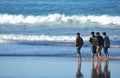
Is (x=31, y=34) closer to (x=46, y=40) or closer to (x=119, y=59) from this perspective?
(x=46, y=40)

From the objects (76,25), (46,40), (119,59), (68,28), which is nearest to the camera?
(119,59)

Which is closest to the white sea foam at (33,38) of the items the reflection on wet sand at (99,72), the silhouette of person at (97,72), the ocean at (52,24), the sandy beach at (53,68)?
the ocean at (52,24)

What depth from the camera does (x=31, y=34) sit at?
122ft

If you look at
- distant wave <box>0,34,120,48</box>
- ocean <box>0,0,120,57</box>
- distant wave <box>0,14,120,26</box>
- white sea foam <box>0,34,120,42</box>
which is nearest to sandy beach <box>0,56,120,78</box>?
ocean <box>0,0,120,57</box>

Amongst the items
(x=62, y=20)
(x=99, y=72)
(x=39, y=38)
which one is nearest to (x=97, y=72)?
(x=99, y=72)

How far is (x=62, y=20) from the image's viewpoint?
158 feet

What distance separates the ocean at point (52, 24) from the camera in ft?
96.6

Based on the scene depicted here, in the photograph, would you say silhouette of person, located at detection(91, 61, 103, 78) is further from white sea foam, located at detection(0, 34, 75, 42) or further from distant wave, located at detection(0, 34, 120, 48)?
white sea foam, located at detection(0, 34, 75, 42)

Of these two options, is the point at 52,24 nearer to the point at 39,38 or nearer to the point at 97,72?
the point at 39,38

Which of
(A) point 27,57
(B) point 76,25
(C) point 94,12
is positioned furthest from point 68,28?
(A) point 27,57

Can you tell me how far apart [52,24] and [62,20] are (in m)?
2.51

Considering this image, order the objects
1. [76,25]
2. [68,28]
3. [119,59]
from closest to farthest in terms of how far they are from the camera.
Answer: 1. [119,59]
2. [68,28]
3. [76,25]

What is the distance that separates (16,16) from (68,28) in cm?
1148

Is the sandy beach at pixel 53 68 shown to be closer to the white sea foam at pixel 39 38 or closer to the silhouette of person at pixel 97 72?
the silhouette of person at pixel 97 72
